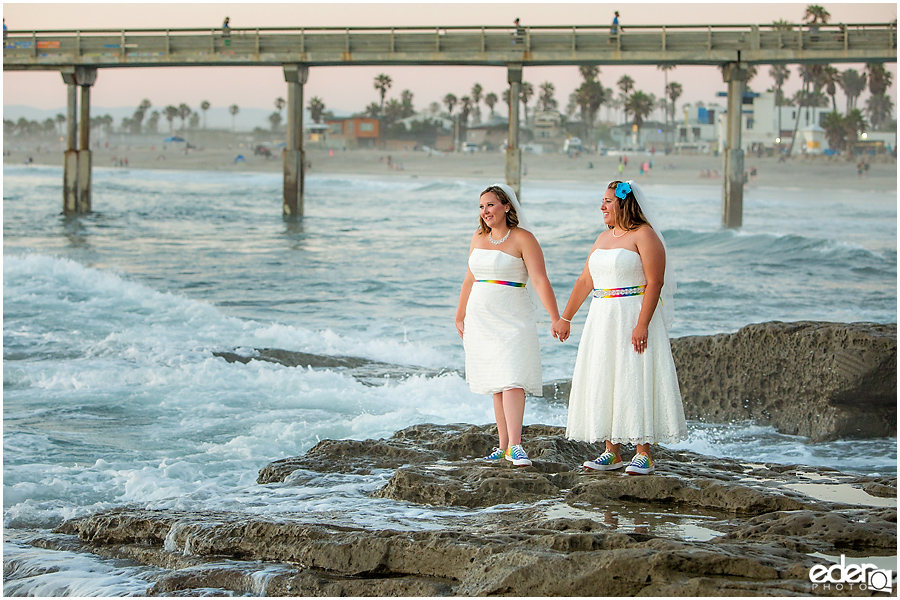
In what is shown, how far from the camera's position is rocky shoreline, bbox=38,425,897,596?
11.7 feet

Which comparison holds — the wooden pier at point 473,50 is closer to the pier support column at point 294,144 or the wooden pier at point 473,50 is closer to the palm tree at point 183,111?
the pier support column at point 294,144

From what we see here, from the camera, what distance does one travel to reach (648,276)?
16.9ft

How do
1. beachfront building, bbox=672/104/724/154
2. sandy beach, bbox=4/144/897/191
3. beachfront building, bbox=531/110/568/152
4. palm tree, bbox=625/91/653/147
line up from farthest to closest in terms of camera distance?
beachfront building, bbox=531/110/568/152
palm tree, bbox=625/91/653/147
beachfront building, bbox=672/104/724/154
sandy beach, bbox=4/144/897/191

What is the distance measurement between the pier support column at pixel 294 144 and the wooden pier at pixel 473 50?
0.04 m

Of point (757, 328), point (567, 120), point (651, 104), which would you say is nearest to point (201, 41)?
point (757, 328)

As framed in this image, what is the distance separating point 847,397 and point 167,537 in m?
5.43

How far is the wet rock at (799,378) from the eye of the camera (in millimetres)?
7480

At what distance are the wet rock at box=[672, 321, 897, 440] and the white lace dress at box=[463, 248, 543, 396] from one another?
321 centimetres

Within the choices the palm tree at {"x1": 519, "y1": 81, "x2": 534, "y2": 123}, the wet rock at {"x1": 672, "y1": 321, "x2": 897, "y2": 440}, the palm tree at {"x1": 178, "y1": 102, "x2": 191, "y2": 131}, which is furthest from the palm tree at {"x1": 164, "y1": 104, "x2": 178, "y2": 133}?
the wet rock at {"x1": 672, "y1": 321, "x2": 897, "y2": 440}

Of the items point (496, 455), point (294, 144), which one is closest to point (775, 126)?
point (294, 144)

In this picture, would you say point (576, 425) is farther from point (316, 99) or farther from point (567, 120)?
point (316, 99)

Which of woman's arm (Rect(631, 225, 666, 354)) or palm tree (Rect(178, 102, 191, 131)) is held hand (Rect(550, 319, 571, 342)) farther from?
palm tree (Rect(178, 102, 191, 131))

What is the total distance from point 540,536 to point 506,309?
175 cm

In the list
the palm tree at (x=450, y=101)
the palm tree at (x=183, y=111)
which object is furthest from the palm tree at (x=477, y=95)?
the palm tree at (x=183, y=111)
